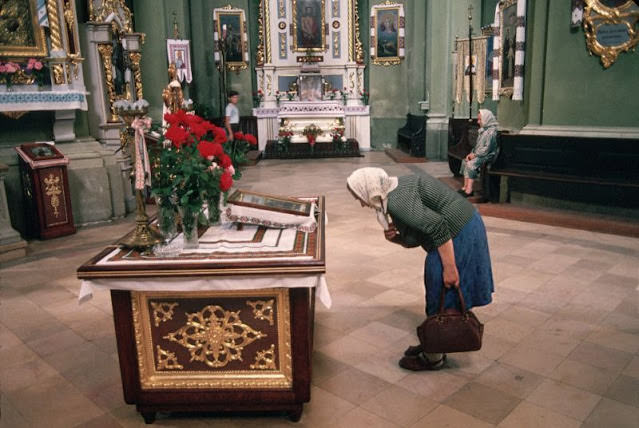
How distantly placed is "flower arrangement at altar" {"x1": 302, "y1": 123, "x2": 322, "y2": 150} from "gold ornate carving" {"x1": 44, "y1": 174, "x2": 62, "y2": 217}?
26.1 ft

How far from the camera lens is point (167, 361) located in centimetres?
274

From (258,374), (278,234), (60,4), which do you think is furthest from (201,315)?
(60,4)

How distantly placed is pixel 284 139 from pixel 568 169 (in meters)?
7.97

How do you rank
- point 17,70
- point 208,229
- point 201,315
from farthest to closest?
point 17,70 < point 208,229 < point 201,315

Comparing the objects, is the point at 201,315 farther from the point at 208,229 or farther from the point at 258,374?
the point at 208,229

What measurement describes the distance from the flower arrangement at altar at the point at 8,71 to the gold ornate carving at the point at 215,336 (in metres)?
5.08

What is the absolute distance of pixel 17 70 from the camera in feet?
21.0

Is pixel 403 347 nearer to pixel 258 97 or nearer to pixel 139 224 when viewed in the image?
pixel 139 224

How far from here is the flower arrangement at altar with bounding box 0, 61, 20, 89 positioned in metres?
6.24

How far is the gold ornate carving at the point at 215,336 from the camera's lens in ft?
8.86

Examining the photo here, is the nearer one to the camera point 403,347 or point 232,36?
point 403,347

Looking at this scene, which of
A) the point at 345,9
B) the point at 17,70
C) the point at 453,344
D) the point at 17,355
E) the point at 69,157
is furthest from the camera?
the point at 345,9

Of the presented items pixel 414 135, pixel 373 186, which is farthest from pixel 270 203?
pixel 414 135

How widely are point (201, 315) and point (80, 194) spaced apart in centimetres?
517
